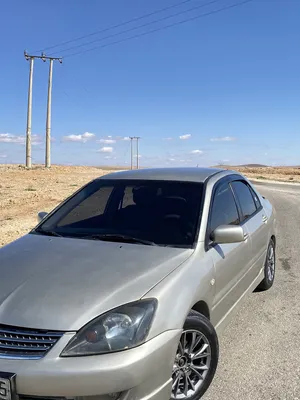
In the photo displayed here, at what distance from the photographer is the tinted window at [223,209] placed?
152 inches

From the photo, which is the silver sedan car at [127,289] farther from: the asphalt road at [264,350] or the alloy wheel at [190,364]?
the asphalt road at [264,350]

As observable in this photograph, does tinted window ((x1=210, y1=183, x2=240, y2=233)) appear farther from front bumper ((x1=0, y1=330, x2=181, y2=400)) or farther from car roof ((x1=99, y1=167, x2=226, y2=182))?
front bumper ((x1=0, y1=330, x2=181, y2=400))

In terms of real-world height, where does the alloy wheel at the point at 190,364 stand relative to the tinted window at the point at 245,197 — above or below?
below

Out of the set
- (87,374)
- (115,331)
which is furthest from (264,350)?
(87,374)

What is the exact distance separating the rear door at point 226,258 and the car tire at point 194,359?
348 mm

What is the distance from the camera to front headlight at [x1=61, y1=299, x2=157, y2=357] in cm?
241

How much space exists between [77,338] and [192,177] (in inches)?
87.1

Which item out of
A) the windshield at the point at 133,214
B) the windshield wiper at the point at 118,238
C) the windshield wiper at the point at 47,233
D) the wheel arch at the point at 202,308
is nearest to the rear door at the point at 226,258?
the wheel arch at the point at 202,308

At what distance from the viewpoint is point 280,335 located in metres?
4.20

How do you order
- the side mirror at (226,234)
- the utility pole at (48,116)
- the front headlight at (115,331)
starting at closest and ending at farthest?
the front headlight at (115,331)
the side mirror at (226,234)
the utility pole at (48,116)

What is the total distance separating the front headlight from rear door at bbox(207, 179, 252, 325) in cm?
101

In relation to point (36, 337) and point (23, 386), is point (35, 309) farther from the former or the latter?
point (23, 386)

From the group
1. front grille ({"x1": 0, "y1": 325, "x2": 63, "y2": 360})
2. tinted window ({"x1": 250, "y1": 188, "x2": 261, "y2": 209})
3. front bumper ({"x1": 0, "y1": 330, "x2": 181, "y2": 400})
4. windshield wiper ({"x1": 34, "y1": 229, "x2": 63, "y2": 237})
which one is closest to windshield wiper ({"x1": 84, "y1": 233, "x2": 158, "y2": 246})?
windshield wiper ({"x1": 34, "y1": 229, "x2": 63, "y2": 237})

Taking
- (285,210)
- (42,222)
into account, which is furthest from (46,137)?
(42,222)
